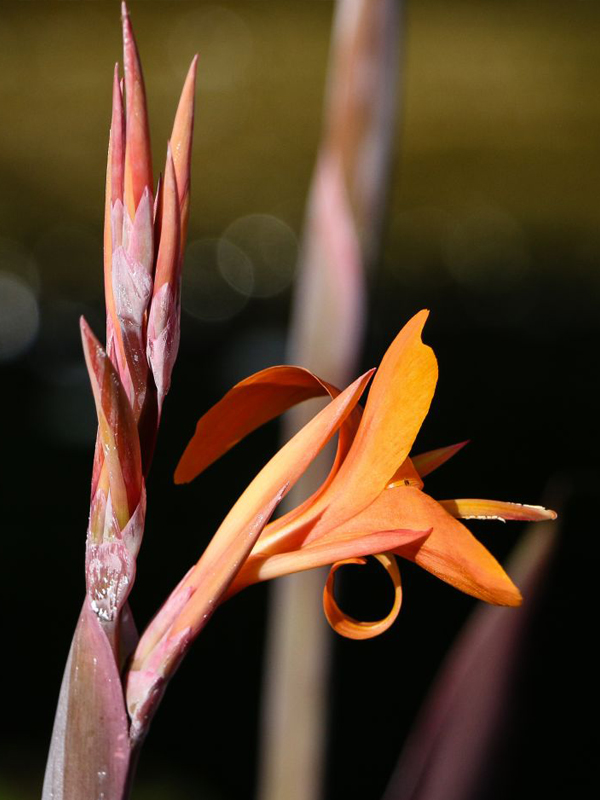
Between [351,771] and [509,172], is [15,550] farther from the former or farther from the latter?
[509,172]

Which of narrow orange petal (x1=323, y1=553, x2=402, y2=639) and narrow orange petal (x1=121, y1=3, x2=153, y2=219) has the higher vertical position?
narrow orange petal (x1=121, y1=3, x2=153, y2=219)

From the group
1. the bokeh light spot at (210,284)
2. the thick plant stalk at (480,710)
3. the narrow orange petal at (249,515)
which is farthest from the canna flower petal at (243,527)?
the bokeh light spot at (210,284)

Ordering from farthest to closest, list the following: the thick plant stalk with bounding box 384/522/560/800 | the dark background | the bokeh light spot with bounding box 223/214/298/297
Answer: the bokeh light spot with bounding box 223/214/298/297 < the dark background < the thick plant stalk with bounding box 384/522/560/800

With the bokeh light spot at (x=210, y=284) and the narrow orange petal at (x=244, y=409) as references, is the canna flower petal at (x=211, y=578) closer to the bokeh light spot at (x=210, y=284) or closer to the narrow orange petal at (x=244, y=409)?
the narrow orange petal at (x=244, y=409)

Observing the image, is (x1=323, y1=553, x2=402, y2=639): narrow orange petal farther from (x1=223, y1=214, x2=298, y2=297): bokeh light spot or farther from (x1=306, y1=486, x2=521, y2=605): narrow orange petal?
(x1=223, y1=214, x2=298, y2=297): bokeh light spot

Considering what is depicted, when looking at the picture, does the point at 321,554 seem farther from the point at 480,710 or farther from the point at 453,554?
the point at 480,710

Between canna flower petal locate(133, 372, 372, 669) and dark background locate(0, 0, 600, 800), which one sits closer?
canna flower petal locate(133, 372, 372, 669)

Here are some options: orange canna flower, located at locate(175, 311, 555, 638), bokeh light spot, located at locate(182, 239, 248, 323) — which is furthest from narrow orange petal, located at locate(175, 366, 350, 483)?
bokeh light spot, located at locate(182, 239, 248, 323)
